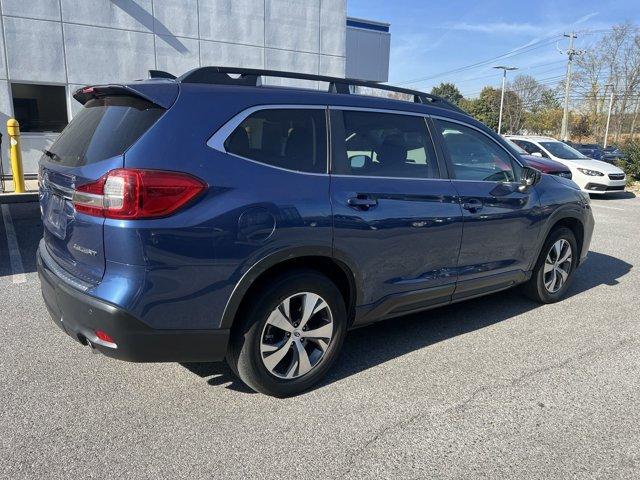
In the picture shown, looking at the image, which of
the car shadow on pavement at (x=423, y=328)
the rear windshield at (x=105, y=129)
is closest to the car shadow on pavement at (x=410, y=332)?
the car shadow on pavement at (x=423, y=328)

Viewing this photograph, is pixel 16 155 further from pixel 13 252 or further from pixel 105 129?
pixel 105 129

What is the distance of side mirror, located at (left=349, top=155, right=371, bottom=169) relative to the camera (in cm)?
323

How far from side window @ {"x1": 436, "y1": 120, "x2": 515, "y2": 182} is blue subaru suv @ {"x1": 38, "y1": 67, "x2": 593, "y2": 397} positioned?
0.12 ft

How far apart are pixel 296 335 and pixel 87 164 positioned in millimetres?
1528

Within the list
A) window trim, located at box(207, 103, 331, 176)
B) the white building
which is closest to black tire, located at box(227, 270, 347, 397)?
window trim, located at box(207, 103, 331, 176)

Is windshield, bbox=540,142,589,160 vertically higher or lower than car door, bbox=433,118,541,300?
higher

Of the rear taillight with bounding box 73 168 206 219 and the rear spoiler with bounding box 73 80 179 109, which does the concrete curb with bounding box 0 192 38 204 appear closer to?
the rear spoiler with bounding box 73 80 179 109

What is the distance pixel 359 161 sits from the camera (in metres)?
3.29

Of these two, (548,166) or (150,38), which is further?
(150,38)

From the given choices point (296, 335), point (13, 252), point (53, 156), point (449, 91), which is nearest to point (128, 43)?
point (13, 252)

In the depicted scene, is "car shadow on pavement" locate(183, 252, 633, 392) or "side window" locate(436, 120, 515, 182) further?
"side window" locate(436, 120, 515, 182)

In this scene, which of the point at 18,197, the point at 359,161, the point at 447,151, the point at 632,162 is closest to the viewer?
the point at 359,161

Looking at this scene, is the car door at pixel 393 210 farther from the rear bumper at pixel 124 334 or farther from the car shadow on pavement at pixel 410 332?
the rear bumper at pixel 124 334

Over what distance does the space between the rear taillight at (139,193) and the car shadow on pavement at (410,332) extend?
1349 millimetres
